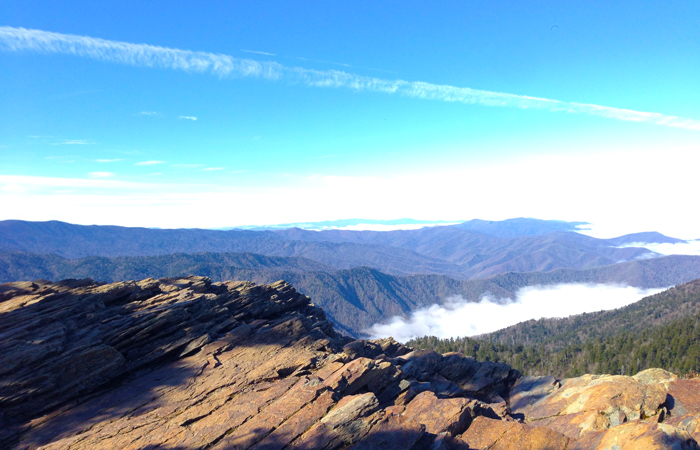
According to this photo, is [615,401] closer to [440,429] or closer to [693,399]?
[693,399]

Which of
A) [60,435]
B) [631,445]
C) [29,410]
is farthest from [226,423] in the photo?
[631,445]

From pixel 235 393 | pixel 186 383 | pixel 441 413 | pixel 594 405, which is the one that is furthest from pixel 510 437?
pixel 186 383

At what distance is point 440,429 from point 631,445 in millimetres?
12250

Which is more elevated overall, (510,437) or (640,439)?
(640,439)

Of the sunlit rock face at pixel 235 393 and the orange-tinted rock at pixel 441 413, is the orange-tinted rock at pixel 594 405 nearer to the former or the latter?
the sunlit rock face at pixel 235 393

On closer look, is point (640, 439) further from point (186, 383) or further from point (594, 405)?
point (186, 383)

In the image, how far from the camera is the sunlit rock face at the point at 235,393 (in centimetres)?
2230

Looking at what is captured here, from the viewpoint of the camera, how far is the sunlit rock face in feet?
73.2

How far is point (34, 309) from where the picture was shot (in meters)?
36.1

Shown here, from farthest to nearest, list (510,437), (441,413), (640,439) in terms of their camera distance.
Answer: (441,413) < (510,437) < (640,439)

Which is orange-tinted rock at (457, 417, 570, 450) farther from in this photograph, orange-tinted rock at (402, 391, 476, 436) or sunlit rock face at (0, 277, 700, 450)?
orange-tinted rock at (402, 391, 476, 436)

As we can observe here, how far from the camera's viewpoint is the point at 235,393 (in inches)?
1130

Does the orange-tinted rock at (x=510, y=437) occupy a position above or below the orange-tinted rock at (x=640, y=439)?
below

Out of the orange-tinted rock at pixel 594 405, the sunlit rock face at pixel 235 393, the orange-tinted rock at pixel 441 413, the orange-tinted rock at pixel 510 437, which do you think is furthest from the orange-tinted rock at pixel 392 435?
the orange-tinted rock at pixel 594 405
